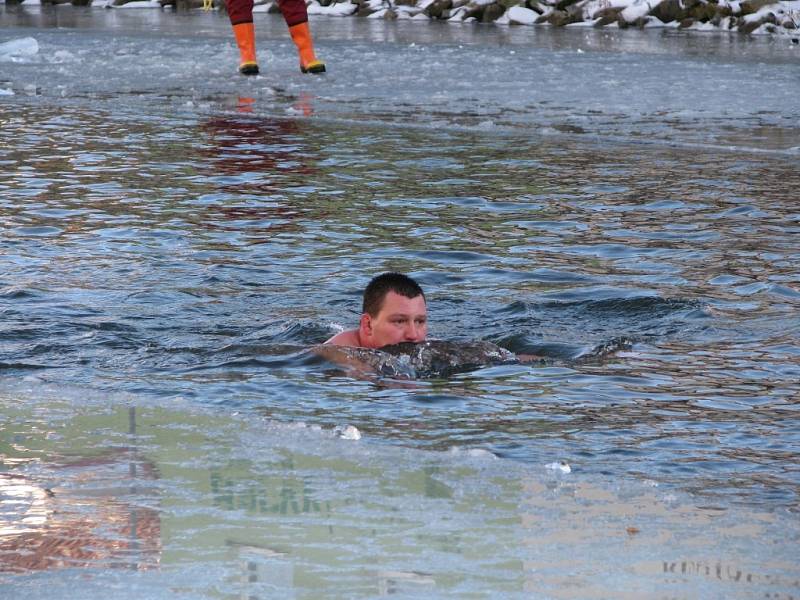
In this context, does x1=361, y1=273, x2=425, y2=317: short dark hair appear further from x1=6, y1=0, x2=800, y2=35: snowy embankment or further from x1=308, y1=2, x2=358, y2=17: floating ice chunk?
x1=308, y1=2, x2=358, y2=17: floating ice chunk

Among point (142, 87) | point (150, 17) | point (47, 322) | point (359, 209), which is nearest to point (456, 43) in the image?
point (142, 87)

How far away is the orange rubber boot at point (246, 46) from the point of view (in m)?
18.0

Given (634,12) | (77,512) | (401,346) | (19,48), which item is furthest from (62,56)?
(77,512)

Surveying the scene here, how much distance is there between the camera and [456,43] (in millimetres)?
23828

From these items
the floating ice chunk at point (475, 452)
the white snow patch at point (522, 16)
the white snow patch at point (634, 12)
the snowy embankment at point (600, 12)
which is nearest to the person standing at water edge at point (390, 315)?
the floating ice chunk at point (475, 452)

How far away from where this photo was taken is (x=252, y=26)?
18031 mm

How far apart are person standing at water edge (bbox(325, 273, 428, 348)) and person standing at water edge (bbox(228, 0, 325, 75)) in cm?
1097

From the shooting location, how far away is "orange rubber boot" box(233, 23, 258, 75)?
1805 cm

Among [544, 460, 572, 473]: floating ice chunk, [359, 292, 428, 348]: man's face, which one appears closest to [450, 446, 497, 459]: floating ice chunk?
[544, 460, 572, 473]: floating ice chunk

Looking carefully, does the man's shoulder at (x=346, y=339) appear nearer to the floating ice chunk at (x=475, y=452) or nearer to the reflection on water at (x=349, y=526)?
the reflection on water at (x=349, y=526)

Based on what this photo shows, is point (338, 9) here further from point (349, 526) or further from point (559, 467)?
point (349, 526)

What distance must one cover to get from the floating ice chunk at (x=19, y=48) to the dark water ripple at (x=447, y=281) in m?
7.77

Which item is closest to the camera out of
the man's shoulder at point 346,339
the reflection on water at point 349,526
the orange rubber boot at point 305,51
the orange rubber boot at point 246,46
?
the reflection on water at point 349,526

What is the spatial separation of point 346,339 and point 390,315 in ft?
0.89
